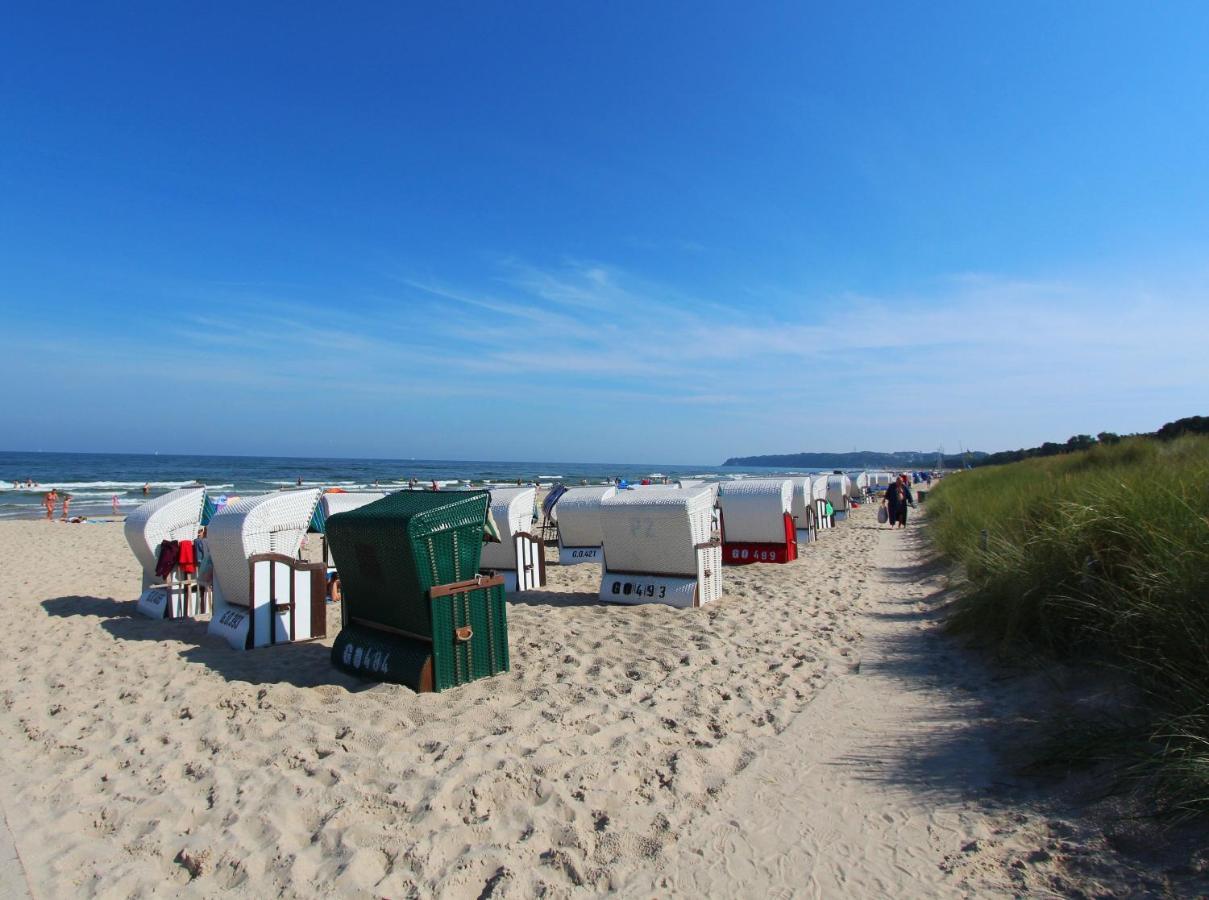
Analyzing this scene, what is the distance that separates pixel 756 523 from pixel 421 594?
757 cm

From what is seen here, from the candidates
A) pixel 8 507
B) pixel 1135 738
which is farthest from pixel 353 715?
pixel 8 507

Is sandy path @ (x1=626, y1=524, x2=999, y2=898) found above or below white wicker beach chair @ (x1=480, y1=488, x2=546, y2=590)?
below

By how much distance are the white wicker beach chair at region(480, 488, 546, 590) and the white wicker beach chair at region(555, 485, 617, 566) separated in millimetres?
2063

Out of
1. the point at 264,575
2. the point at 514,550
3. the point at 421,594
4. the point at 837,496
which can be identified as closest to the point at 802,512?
the point at 514,550

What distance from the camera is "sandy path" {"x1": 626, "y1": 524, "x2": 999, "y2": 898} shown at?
2.75 meters

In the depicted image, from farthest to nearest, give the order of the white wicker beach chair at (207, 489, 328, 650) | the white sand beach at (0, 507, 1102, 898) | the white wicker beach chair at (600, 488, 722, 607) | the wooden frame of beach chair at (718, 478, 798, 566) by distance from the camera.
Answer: the wooden frame of beach chair at (718, 478, 798, 566) → the white wicker beach chair at (600, 488, 722, 607) → the white wicker beach chair at (207, 489, 328, 650) → the white sand beach at (0, 507, 1102, 898)

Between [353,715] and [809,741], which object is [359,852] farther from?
[809,741]

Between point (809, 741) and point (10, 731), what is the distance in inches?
190

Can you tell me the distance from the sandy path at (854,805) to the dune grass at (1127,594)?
73cm

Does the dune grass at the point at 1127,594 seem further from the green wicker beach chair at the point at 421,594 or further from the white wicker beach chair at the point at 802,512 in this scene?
the white wicker beach chair at the point at 802,512

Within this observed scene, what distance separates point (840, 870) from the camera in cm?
279

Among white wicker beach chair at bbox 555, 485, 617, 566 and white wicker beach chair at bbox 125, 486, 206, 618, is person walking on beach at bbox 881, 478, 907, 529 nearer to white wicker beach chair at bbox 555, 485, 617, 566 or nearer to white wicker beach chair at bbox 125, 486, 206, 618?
white wicker beach chair at bbox 555, 485, 617, 566

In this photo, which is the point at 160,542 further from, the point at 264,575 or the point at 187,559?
the point at 264,575

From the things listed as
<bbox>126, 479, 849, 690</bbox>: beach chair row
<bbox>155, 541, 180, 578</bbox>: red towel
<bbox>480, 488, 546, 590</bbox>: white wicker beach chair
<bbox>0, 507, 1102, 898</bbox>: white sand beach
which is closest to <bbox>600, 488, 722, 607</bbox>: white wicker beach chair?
<bbox>126, 479, 849, 690</bbox>: beach chair row
